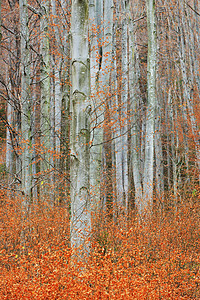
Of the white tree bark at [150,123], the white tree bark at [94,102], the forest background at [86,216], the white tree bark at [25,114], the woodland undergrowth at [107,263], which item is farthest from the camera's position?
the white tree bark at [150,123]

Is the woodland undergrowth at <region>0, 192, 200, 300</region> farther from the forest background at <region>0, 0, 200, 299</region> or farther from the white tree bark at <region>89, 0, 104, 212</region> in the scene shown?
the white tree bark at <region>89, 0, 104, 212</region>

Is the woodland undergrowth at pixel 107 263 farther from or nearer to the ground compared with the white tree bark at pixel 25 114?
nearer to the ground

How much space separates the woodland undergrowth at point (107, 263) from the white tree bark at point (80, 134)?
27cm

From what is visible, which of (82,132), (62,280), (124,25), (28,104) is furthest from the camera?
(124,25)

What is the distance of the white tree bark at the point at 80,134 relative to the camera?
9.57ft

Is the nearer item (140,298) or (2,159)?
(140,298)

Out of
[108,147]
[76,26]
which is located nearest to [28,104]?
[76,26]

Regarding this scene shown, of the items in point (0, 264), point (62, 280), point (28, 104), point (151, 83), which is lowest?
point (0, 264)

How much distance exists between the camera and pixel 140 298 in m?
2.78

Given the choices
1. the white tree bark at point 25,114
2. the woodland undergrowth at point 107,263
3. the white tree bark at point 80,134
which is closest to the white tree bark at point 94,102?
the woodland undergrowth at point 107,263

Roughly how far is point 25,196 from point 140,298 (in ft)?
9.73

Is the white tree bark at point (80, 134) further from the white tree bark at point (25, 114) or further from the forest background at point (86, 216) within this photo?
the white tree bark at point (25, 114)

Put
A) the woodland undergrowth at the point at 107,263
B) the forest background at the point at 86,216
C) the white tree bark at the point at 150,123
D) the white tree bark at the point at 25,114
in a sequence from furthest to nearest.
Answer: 1. the white tree bark at the point at 150,123
2. the white tree bark at the point at 25,114
3. the forest background at the point at 86,216
4. the woodland undergrowth at the point at 107,263

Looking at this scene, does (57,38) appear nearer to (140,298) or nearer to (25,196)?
(25,196)
